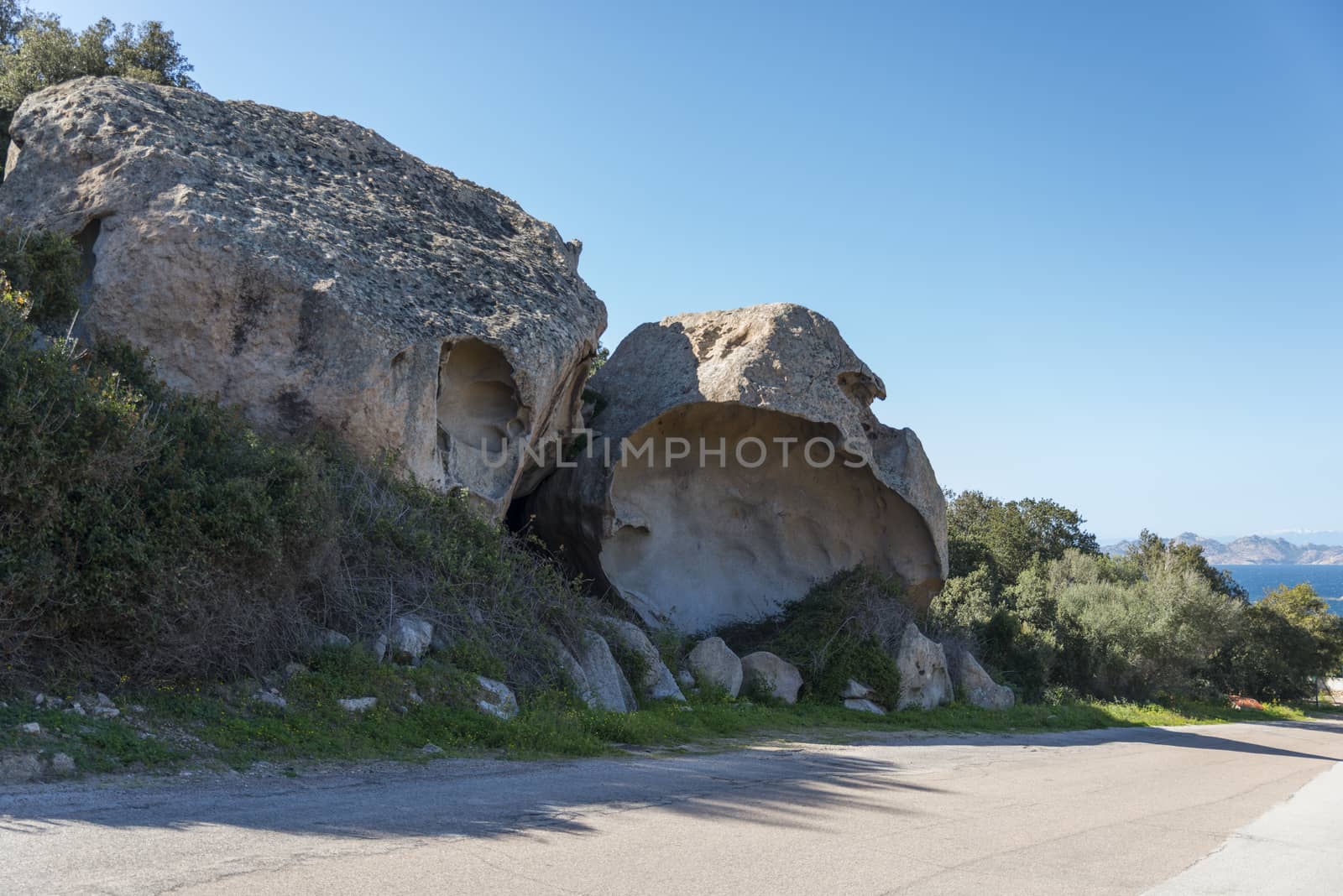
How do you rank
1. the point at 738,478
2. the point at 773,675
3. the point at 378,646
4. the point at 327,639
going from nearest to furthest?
the point at 327,639, the point at 378,646, the point at 773,675, the point at 738,478

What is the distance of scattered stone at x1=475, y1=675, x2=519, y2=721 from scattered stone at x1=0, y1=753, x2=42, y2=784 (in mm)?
4126

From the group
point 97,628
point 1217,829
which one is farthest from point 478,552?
point 1217,829

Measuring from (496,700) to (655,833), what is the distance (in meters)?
4.41

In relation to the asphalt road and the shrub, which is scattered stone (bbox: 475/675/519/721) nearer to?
the asphalt road

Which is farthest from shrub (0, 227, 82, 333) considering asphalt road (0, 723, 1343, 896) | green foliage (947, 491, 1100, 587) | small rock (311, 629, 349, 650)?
green foliage (947, 491, 1100, 587)

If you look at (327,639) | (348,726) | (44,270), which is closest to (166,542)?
(327,639)

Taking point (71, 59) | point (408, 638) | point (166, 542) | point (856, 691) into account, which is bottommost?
point (856, 691)

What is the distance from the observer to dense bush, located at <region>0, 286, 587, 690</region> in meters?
7.76

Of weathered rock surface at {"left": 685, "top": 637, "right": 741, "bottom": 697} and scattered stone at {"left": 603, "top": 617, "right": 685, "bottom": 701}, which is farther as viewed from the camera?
weathered rock surface at {"left": 685, "top": 637, "right": 741, "bottom": 697}

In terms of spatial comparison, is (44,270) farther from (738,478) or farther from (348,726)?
(738,478)

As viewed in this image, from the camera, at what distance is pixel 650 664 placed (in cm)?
1356

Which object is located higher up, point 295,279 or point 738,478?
point 295,279

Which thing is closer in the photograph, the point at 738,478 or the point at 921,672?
the point at 921,672

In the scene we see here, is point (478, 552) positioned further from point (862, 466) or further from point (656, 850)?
point (862, 466)
